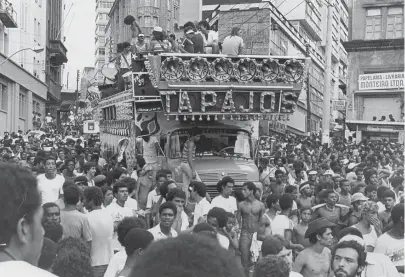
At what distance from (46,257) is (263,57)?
40.6 ft

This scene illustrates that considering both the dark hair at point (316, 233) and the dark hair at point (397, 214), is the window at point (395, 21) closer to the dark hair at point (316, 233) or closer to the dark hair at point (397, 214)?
the dark hair at point (397, 214)

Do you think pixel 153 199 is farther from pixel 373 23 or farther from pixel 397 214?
pixel 373 23

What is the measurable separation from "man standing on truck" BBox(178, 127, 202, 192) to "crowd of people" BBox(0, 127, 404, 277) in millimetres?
102

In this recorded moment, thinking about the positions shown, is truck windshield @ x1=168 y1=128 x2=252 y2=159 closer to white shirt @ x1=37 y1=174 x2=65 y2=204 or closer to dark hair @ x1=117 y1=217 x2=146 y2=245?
white shirt @ x1=37 y1=174 x2=65 y2=204

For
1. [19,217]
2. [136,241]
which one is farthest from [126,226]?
[19,217]

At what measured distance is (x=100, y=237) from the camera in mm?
7258

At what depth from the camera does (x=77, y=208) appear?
8.13m

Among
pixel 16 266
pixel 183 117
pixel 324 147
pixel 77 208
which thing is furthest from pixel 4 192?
pixel 324 147

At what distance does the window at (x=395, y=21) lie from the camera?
48.0 metres

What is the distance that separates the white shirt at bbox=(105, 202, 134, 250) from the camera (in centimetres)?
784

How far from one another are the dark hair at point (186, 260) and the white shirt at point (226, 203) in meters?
7.63

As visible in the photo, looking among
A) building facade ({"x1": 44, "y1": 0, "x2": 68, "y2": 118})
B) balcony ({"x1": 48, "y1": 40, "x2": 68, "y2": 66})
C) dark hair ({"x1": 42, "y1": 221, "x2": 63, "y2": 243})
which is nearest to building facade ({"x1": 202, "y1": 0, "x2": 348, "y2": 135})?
balcony ({"x1": 48, "y1": 40, "x2": 68, "y2": 66})

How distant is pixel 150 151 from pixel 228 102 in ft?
7.88

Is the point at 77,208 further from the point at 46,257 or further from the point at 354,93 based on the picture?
the point at 354,93
